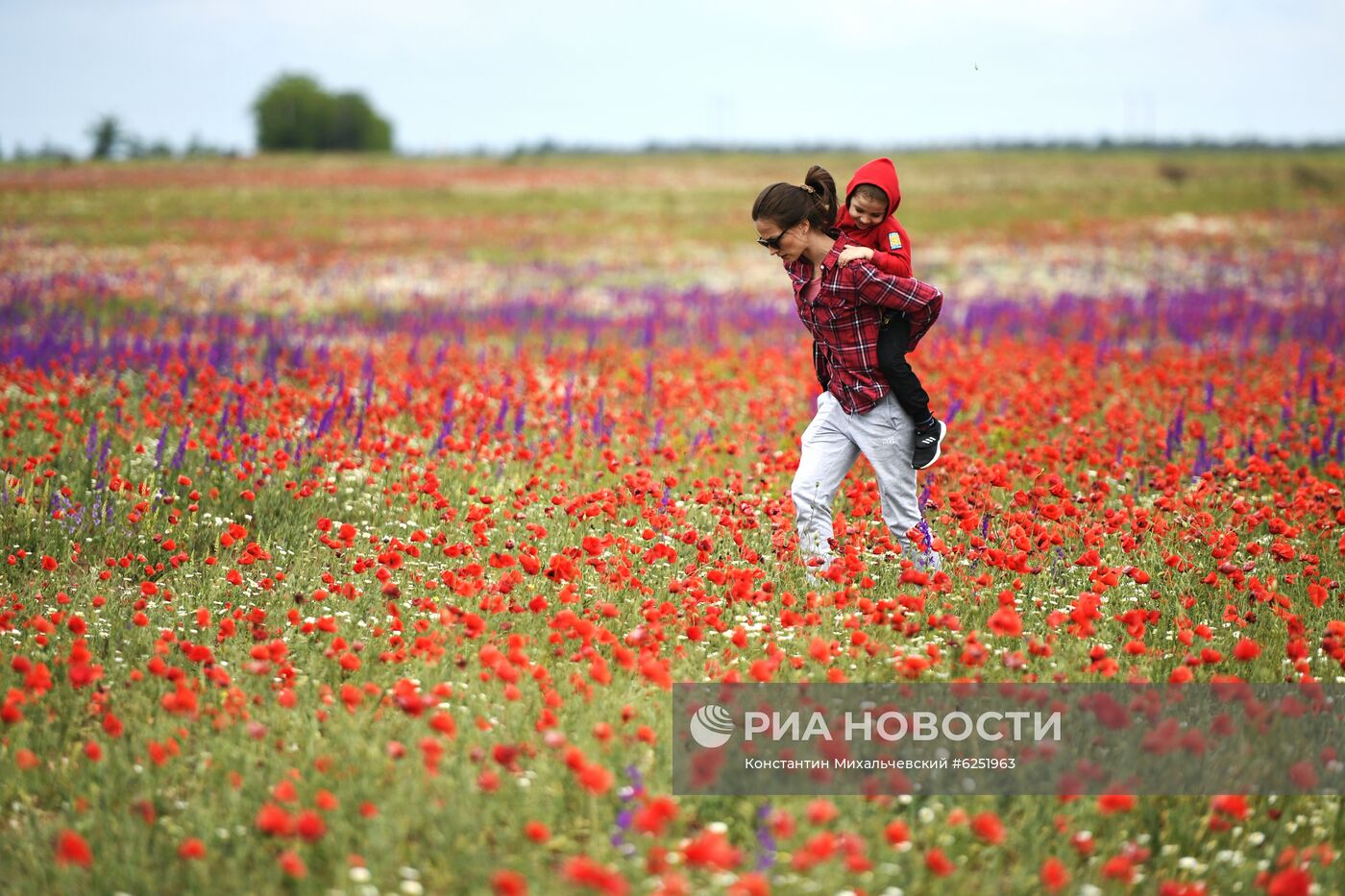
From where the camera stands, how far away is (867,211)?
4.33 m

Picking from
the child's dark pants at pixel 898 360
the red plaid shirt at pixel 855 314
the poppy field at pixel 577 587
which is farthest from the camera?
the child's dark pants at pixel 898 360

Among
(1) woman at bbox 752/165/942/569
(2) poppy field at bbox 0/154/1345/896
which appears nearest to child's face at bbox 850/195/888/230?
(1) woman at bbox 752/165/942/569

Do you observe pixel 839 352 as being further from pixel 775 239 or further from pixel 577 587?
pixel 577 587

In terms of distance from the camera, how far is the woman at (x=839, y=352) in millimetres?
4328

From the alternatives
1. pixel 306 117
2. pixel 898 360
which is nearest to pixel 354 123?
pixel 306 117

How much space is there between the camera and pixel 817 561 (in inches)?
168

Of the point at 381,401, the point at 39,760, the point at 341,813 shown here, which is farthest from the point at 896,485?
the point at 381,401

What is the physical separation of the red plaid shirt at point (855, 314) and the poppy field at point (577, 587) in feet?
2.10

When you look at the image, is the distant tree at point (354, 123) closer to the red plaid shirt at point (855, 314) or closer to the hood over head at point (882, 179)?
the red plaid shirt at point (855, 314)

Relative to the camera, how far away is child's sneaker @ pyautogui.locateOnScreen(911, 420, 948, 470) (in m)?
4.64

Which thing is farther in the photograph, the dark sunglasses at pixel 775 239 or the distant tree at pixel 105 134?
the distant tree at pixel 105 134

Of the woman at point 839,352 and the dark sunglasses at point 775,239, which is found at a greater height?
the dark sunglasses at point 775,239

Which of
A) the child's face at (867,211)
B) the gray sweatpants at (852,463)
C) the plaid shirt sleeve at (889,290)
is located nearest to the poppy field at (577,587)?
the gray sweatpants at (852,463)

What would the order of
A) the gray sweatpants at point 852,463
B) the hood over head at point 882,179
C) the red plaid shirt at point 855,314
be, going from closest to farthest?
the hood over head at point 882,179 → the red plaid shirt at point 855,314 → the gray sweatpants at point 852,463
